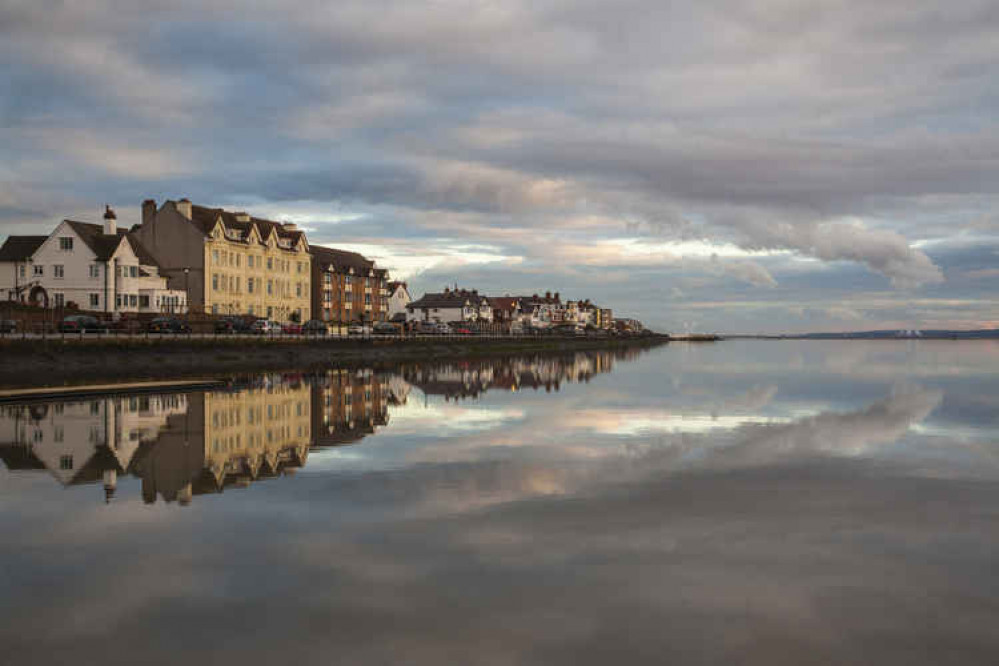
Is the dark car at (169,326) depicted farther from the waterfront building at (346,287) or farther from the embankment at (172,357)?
the waterfront building at (346,287)

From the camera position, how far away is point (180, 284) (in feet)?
293

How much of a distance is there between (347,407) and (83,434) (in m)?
12.1

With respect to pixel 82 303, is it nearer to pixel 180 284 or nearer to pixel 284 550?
pixel 180 284

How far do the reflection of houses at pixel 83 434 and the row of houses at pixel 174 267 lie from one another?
4527 centimetres

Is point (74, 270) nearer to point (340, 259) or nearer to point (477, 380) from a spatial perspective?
point (477, 380)

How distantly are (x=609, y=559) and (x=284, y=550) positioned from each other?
17.4 ft

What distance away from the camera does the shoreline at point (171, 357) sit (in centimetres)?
4916

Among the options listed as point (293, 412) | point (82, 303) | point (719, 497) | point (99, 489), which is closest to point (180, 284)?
point (82, 303)

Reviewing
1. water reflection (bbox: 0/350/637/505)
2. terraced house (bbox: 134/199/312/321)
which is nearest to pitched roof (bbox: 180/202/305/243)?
terraced house (bbox: 134/199/312/321)

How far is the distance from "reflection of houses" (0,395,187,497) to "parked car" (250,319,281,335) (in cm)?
4083

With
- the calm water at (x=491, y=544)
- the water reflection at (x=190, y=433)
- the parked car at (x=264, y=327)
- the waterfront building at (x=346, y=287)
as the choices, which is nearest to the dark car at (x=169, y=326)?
the parked car at (x=264, y=327)

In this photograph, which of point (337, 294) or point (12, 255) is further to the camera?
point (337, 294)

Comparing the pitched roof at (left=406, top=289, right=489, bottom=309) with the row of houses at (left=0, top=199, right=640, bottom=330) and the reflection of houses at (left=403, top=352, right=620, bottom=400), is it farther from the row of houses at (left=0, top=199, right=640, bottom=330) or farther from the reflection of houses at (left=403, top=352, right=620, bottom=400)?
the reflection of houses at (left=403, top=352, right=620, bottom=400)

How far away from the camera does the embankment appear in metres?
49.5
